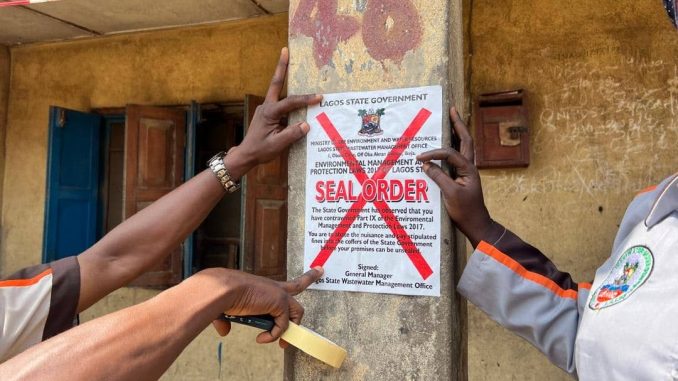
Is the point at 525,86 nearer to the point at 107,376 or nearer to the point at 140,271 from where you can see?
the point at 140,271

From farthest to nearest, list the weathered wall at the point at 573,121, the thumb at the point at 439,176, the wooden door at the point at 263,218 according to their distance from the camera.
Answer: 1. the wooden door at the point at 263,218
2. the weathered wall at the point at 573,121
3. the thumb at the point at 439,176

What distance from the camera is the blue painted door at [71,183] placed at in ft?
13.7

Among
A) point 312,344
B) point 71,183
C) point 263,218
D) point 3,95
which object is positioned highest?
point 3,95

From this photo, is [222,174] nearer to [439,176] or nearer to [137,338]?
[439,176]

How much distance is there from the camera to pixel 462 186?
1.35 metres

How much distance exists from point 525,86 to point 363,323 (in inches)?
93.0

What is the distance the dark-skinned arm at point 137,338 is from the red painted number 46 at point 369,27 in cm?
70

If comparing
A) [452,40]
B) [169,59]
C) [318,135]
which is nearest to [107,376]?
[318,135]

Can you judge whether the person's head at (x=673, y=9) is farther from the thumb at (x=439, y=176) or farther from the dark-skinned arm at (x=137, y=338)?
the dark-skinned arm at (x=137, y=338)

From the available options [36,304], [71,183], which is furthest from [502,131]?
[71,183]

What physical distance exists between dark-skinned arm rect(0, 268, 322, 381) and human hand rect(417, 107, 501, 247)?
0.53m

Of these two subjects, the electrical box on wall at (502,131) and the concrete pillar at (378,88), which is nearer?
the concrete pillar at (378,88)

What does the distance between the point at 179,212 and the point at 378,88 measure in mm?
645

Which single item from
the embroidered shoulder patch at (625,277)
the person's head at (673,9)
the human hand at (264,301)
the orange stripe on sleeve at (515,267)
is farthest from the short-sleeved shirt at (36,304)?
the person's head at (673,9)
